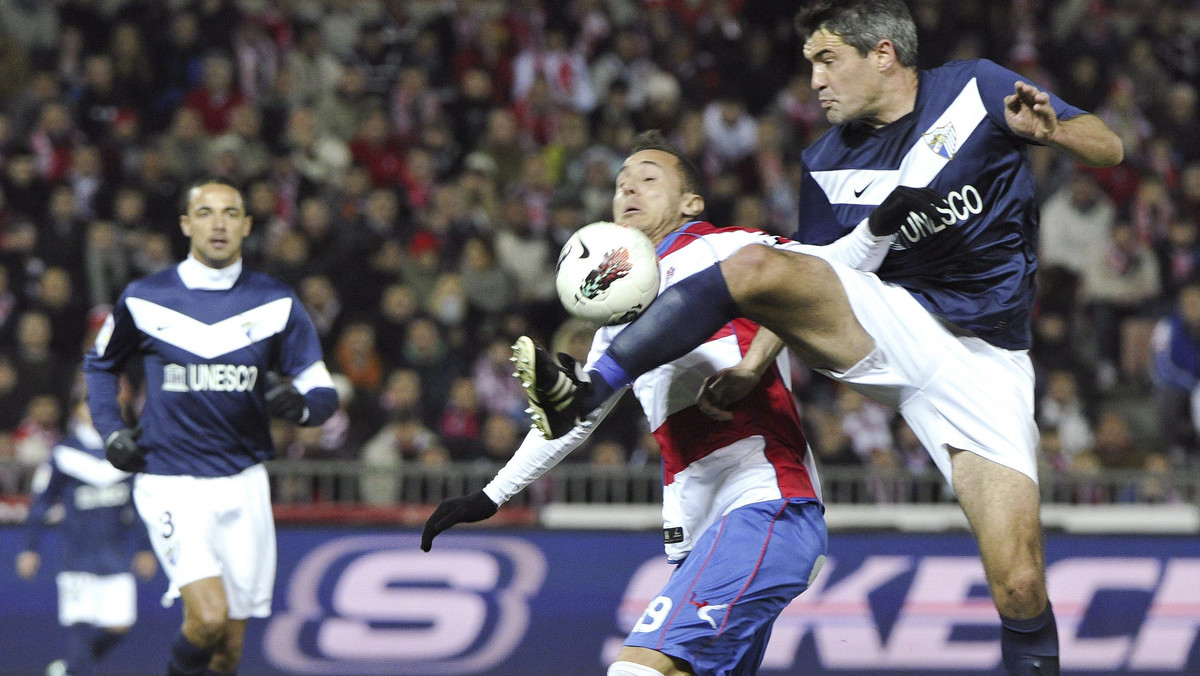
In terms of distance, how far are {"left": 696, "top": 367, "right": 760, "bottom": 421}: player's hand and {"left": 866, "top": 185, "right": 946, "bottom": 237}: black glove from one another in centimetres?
65

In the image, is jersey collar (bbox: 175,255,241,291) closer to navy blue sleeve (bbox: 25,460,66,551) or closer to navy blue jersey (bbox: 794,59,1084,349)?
navy blue sleeve (bbox: 25,460,66,551)

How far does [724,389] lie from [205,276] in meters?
3.28

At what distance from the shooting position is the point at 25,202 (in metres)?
11.6

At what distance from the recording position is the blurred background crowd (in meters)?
10.7

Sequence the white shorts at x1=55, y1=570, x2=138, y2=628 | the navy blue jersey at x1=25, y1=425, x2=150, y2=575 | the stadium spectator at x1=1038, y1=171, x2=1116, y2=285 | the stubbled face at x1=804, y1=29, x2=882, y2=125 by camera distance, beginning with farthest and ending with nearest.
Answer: the stadium spectator at x1=1038, y1=171, x2=1116, y2=285 < the navy blue jersey at x1=25, y1=425, x2=150, y2=575 < the white shorts at x1=55, y1=570, x2=138, y2=628 < the stubbled face at x1=804, y1=29, x2=882, y2=125

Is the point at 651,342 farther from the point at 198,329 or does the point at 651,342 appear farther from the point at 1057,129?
the point at 198,329

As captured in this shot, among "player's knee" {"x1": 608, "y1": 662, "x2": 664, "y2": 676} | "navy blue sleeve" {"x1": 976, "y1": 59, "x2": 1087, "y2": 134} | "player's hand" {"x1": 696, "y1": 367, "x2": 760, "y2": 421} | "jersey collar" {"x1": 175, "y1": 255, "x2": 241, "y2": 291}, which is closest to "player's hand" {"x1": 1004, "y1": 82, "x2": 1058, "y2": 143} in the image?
"navy blue sleeve" {"x1": 976, "y1": 59, "x2": 1087, "y2": 134}

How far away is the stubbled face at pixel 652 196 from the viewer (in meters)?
4.86

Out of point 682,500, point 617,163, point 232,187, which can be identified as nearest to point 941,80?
point 682,500

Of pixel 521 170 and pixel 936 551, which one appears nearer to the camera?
pixel 936 551

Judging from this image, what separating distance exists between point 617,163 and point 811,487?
8.66 meters

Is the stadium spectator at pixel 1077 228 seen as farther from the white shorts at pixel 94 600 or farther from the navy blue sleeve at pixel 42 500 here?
the navy blue sleeve at pixel 42 500

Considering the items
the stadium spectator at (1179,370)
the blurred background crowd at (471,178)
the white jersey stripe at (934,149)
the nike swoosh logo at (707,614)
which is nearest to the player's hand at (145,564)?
the blurred background crowd at (471,178)

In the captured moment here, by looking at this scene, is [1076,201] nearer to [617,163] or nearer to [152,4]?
[617,163]
